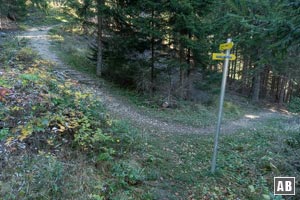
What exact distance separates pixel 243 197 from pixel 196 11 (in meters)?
9.45

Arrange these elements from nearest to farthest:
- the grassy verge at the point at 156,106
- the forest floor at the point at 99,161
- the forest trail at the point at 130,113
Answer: the forest floor at the point at 99,161, the forest trail at the point at 130,113, the grassy verge at the point at 156,106

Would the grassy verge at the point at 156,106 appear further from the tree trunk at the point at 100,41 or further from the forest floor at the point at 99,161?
the forest floor at the point at 99,161

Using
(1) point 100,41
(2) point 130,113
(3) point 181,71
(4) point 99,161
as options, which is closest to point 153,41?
(3) point 181,71

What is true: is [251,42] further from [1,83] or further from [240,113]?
[240,113]

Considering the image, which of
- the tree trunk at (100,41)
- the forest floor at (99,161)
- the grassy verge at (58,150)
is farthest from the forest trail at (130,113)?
the grassy verge at (58,150)

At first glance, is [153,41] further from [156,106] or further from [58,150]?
[58,150]

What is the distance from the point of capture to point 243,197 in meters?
3.80

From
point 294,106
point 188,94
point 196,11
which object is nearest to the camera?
point 294,106

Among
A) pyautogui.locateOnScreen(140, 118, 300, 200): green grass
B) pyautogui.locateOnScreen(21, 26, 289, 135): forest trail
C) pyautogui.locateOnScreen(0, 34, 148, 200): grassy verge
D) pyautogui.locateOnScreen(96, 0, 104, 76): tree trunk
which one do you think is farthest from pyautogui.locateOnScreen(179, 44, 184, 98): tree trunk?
pyautogui.locateOnScreen(0, 34, 148, 200): grassy verge

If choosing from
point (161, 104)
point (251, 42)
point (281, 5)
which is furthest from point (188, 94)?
point (281, 5)
